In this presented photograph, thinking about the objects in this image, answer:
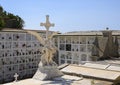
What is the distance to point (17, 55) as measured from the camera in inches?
1065

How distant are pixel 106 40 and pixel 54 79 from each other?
699 cm

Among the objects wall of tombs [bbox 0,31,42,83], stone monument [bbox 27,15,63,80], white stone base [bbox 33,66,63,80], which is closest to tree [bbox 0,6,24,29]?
wall of tombs [bbox 0,31,42,83]

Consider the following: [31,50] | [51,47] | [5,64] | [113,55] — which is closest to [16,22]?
[31,50]

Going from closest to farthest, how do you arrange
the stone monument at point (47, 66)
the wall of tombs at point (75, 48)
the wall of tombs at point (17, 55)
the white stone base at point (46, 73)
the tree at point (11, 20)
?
the white stone base at point (46, 73) < the stone monument at point (47, 66) < the wall of tombs at point (75, 48) < the wall of tombs at point (17, 55) < the tree at point (11, 20)

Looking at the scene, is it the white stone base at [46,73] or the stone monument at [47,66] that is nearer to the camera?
the white stone base at [46,73]

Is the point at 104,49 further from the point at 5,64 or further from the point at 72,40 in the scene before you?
the point at 5,64

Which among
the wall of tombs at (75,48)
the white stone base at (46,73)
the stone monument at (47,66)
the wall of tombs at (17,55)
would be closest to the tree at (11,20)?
the wall of tombs at (17,55)

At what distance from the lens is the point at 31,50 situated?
94.3 feet

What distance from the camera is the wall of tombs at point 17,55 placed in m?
25.6

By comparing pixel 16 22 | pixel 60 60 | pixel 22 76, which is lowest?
pixel 22 76

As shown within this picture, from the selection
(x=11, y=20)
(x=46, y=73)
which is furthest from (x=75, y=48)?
(x=11, y=20)

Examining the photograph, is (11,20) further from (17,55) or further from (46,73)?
(46,73)

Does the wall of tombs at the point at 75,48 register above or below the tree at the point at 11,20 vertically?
below

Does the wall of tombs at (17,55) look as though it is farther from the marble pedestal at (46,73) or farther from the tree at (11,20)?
the marble pedestal at (46,73)
